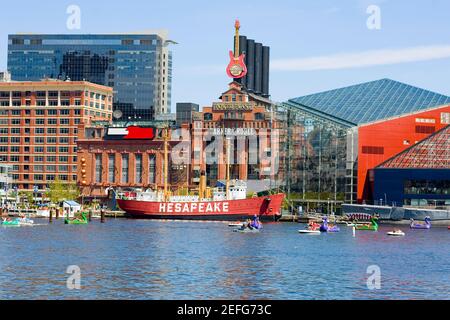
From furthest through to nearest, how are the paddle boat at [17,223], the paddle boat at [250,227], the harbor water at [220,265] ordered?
the paddle boat at [17,223] < the paddle boat at [250,227] < the harbor water at [220,265]

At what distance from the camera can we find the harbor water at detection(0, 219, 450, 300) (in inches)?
3066

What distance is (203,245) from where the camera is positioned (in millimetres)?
129500

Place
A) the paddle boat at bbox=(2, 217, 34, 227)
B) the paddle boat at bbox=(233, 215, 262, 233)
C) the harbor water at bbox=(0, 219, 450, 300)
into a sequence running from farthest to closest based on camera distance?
the paddle boat at bbox=(2, 217, 34, 227)
the paddle boat at bbox=(233, 215, 262, 233)
the harbor water at bbox=(0, 219, 450, 300)

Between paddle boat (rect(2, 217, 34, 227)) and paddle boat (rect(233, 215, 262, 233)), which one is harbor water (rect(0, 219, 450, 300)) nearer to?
paddle boat (rect(233, 215, 262, 233))

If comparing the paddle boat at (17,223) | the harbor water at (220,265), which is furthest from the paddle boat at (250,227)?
the paddle boat at (17,223)

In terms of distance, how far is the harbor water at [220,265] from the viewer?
77875mm

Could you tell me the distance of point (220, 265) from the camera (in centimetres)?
10038

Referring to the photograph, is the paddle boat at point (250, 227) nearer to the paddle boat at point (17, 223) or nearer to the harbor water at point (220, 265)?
the harbor water at point (220, 265)

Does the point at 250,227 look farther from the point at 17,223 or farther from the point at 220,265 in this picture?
the point at 220,265

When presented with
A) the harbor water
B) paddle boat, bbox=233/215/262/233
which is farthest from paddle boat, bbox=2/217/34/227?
paddle boat, bbox=233/215/262/233

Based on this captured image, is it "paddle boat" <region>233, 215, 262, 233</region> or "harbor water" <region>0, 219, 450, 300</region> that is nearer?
"harbor water" <region>0, 219, 450, 300</region>
